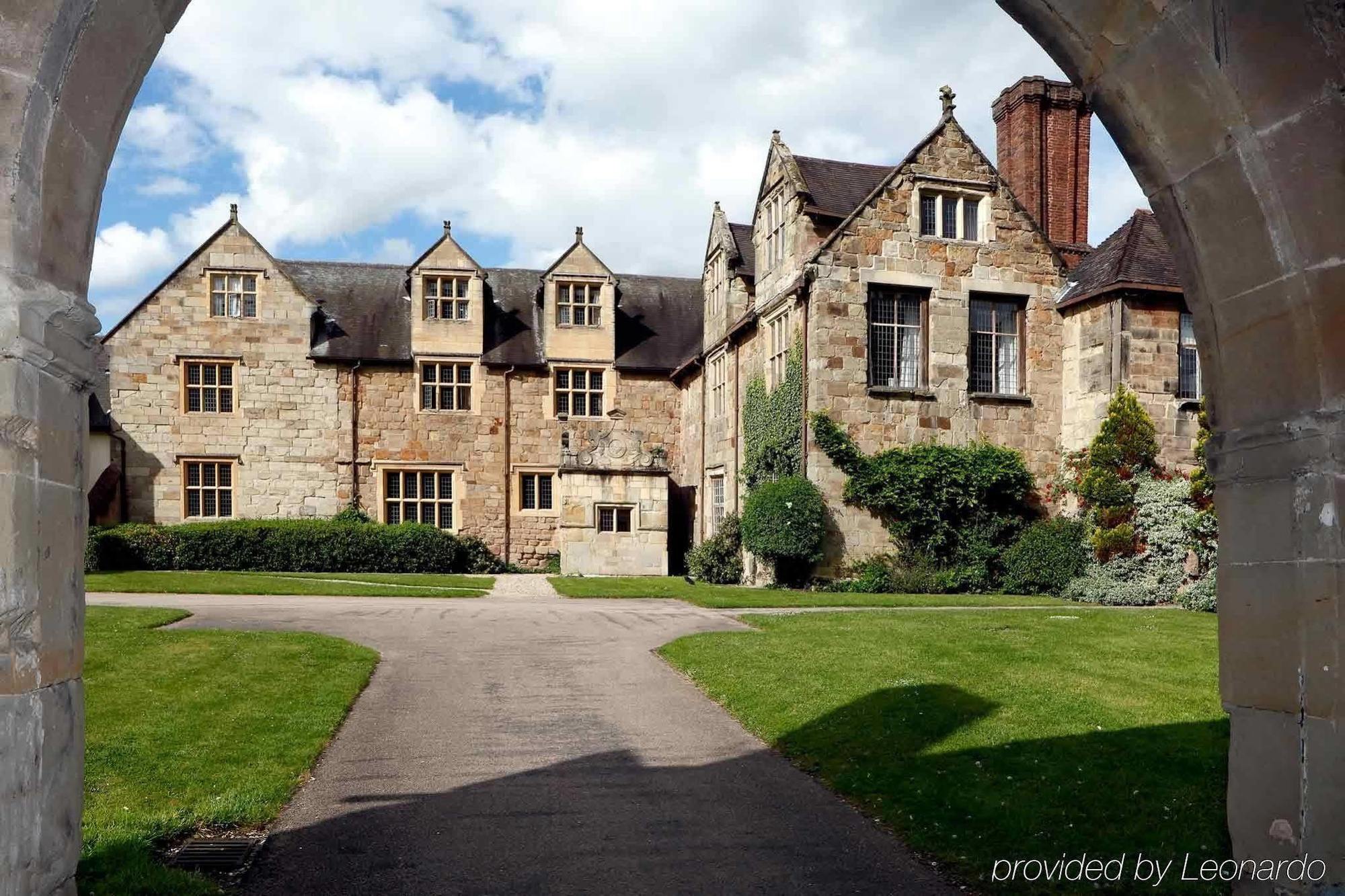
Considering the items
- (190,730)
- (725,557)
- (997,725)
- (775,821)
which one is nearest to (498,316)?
(725,557)

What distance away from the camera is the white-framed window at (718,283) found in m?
26.5

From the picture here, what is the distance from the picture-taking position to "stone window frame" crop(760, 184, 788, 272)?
75.5 feet

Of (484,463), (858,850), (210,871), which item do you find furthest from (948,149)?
(210,871)

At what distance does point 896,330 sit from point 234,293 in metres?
18.3

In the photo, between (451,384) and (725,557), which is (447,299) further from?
(725,557)

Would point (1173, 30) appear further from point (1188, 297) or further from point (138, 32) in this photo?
point (138, 32)

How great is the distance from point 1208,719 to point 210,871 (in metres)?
7.30

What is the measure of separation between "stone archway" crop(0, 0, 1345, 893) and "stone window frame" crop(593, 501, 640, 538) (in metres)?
22.7

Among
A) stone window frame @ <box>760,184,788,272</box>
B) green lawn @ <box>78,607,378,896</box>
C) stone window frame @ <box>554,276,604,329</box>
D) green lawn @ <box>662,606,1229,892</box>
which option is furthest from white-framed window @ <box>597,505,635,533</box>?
green lawn @ <box>78,607,378,896</box>

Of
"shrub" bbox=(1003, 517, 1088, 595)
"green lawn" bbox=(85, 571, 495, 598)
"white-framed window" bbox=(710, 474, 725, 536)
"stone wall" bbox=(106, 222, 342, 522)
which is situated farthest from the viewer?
"stone wall" bbox=(106, 222, 342, 522)

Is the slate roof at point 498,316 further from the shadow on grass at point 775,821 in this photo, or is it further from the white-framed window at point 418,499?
the shadow on grass at point 775,821

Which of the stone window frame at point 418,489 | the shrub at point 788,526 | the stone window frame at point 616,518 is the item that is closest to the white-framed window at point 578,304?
the stone window frame at point 418,489

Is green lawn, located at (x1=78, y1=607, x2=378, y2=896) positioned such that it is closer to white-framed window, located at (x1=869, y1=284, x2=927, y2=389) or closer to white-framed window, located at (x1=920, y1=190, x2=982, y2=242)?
white-framed window, located at (x1=869, y1=284, x2=927, y2=389)

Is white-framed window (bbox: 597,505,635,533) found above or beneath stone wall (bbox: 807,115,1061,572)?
beneath
